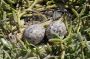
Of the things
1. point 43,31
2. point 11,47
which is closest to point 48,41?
point 43,31

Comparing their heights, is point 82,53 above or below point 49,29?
below

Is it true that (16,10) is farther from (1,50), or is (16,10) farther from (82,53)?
(82,53)
